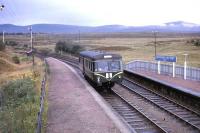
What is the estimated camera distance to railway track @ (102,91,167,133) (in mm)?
16494

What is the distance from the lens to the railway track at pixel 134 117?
1649 cm

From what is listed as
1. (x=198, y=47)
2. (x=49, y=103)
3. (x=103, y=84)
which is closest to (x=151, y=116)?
(x=49, y=103)

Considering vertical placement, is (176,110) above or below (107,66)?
below

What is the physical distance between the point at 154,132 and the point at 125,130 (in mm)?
1560

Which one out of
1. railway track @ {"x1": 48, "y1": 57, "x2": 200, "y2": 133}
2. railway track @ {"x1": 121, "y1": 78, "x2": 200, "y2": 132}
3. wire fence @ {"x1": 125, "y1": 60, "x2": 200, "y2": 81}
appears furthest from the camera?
wire fence @ {"x1": 125, "y1": 60, "x2": 200, "y2": 81}

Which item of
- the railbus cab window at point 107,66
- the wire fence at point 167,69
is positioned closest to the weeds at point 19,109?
the railbus cab window at point 107,66

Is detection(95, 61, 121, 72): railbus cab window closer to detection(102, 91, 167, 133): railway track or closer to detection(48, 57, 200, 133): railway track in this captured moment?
detection(48, 57, 200, 133): railway track

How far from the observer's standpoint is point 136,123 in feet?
58.7

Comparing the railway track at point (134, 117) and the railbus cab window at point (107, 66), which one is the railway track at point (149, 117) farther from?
the railbus cab window at point (107, 66)

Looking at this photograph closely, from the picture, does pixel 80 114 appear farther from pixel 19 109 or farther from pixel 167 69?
pixel 167 69

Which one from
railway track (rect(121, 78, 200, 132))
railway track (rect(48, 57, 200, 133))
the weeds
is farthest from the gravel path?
railway track (rect(121, 78, 200, 132))

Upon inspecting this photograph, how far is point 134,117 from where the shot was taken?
19188 millimetres

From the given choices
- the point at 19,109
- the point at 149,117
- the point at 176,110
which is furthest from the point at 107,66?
the point at 19,109

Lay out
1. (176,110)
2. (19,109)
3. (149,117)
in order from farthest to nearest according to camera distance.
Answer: (176,110)
(149,117)
(19,109)
